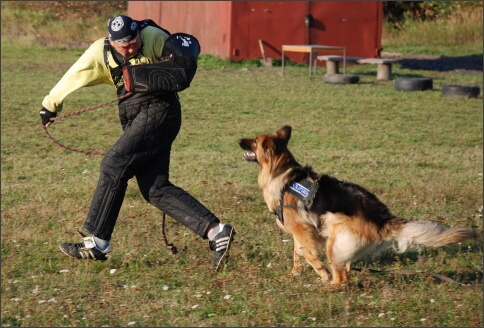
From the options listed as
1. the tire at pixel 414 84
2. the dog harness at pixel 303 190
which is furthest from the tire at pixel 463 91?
the dog harness at pixel 303 190

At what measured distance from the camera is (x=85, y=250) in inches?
247

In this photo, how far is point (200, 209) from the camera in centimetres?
630

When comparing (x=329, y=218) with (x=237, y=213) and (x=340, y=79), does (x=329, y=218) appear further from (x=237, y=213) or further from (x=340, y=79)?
(x=340, y=79)

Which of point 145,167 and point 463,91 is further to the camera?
point 463,91

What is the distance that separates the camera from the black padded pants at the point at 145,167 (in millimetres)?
6066

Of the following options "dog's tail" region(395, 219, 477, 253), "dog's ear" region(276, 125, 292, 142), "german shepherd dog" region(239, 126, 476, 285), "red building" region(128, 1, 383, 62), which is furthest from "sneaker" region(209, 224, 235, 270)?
"red building" region(128, 1, 383, 62)

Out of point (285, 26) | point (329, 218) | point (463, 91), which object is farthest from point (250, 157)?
point (285, 26)

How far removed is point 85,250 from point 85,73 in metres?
1.34

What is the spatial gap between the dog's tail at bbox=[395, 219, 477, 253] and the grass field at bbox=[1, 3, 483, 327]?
324mm

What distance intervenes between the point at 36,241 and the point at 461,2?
31.1 m

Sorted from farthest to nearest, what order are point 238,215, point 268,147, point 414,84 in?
point 414,84 < point 238,215 < point 268,147

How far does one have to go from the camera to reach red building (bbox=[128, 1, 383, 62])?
24.0 m

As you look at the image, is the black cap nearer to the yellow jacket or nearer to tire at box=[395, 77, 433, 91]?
the yellow jacket

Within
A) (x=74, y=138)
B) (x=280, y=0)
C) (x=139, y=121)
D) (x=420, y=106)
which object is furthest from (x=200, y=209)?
(x=280, y=0)
